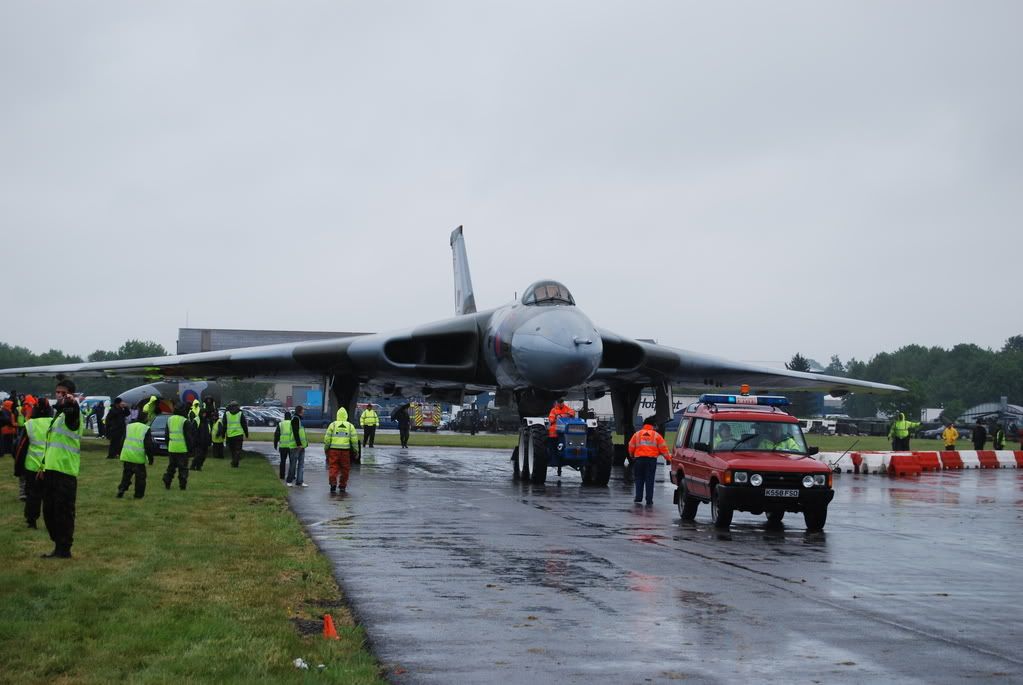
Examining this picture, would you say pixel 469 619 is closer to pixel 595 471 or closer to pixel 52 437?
pixel 52 437

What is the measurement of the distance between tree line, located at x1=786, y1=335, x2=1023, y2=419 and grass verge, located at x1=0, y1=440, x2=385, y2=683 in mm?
87462

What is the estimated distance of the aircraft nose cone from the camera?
23094 mm

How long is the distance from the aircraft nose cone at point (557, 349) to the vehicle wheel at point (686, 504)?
6.25 meters

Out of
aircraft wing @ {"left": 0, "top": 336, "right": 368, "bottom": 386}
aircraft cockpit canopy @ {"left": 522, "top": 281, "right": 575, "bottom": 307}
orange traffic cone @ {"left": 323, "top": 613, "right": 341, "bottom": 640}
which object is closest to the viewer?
orange traffic cone @ {"left": 323, "top": 613, "right": 341, "bottom": 640}

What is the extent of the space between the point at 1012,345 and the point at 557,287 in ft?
529

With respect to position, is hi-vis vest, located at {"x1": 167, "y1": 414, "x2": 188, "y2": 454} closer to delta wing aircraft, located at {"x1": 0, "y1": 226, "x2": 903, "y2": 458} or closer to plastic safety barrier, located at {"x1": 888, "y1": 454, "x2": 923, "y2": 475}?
delta wing aircraft, located at {"x1": 0, "y1": 226, "x2": 903, "y2": 458}

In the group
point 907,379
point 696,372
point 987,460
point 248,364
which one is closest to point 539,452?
point 696,372

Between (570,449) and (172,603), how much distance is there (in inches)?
591

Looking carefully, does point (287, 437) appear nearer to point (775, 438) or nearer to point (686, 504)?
point (686, 504)

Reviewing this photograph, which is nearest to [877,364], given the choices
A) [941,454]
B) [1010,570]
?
[941,454]

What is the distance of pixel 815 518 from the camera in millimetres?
15242

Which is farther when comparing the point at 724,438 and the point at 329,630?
the point at 724,438

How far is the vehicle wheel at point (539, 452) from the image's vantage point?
22.9 metres

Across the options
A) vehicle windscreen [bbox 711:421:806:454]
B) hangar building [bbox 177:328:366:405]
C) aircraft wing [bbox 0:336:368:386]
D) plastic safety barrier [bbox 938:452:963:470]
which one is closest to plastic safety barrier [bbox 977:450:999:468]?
plastic safety barrier [bbox 938:452:963:470]
